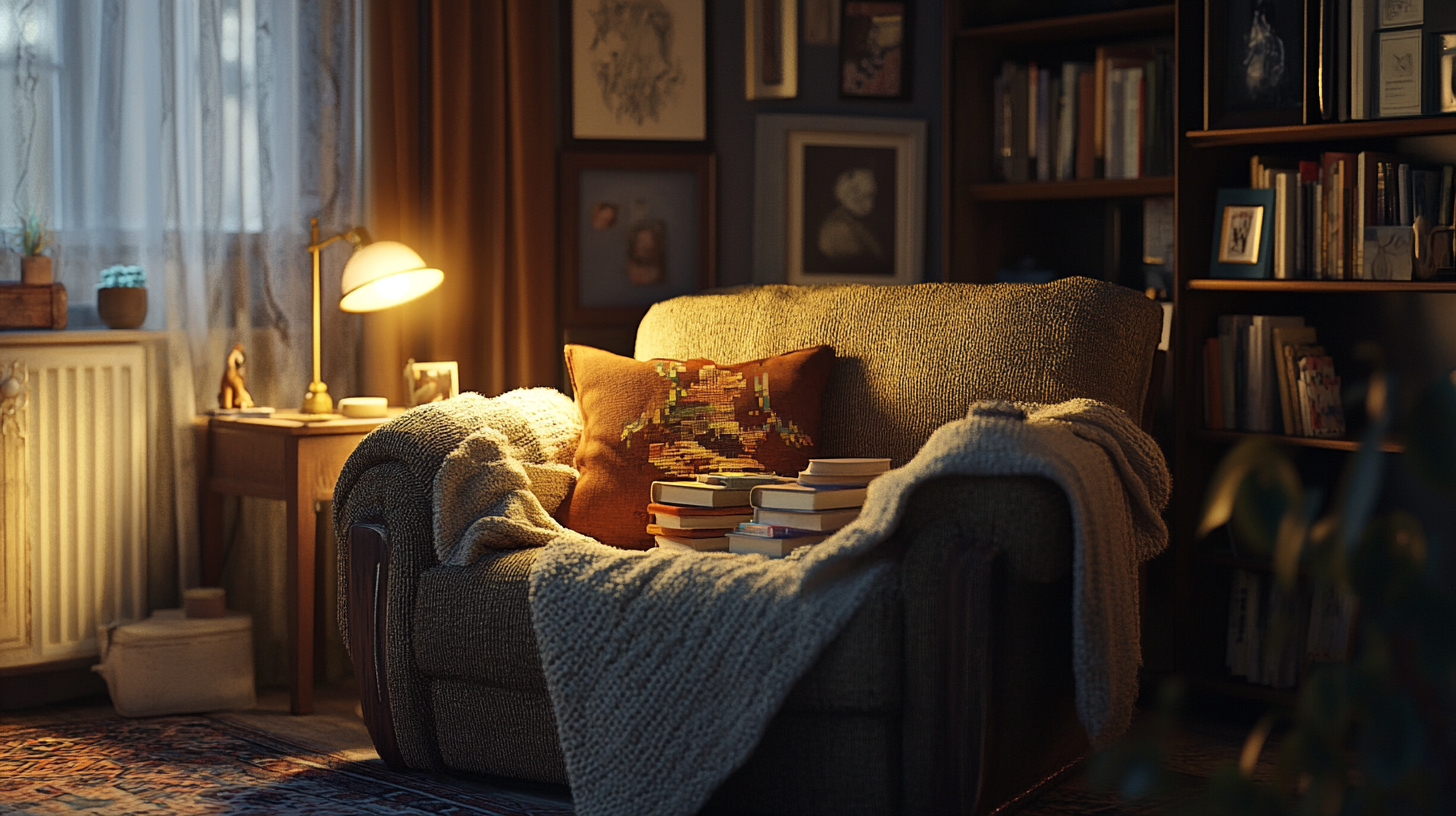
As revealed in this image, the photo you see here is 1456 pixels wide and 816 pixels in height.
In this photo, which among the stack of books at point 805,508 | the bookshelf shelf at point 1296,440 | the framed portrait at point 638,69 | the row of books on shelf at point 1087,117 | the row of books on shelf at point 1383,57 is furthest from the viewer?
the framed portrait at point 638,69

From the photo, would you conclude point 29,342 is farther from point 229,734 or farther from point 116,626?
point 229,734

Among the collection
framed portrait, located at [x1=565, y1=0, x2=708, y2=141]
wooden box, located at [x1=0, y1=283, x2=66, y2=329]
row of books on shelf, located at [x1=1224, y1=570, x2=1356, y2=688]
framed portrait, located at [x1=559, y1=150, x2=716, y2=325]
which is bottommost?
row of books on shelf, located at [x1=1224, y1=570, x2=1356, y2=688]

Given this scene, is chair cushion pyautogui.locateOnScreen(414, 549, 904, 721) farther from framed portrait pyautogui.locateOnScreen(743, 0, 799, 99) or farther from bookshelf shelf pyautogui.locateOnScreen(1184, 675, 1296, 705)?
framed portrait pyautogui.locateOnScreen(743, 0, 799, 99)

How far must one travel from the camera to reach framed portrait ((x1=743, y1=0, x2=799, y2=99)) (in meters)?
3.58

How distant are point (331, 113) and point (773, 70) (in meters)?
1.09

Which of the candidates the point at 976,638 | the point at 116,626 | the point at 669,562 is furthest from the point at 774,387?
the point at 116,626

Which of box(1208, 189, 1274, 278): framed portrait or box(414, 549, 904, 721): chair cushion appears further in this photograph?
box(1208, 189, 1274, 278): framed portrait

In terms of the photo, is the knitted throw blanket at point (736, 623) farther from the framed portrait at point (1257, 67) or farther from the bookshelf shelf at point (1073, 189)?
the bookshelf shelf at point (1073, 189)

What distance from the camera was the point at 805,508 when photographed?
7.29 ft

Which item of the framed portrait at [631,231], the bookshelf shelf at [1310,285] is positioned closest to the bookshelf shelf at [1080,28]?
the bookshelf shelf at [1310,285]

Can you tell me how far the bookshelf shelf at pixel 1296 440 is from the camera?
279cm

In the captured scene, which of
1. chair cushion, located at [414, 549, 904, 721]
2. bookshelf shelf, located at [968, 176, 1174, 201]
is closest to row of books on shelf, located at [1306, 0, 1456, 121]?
bookshelf shelf, located at [968, 176, 1174, 201]

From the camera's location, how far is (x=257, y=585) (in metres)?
3.31

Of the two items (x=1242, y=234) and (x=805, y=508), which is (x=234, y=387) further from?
(x=1242, y=234)
